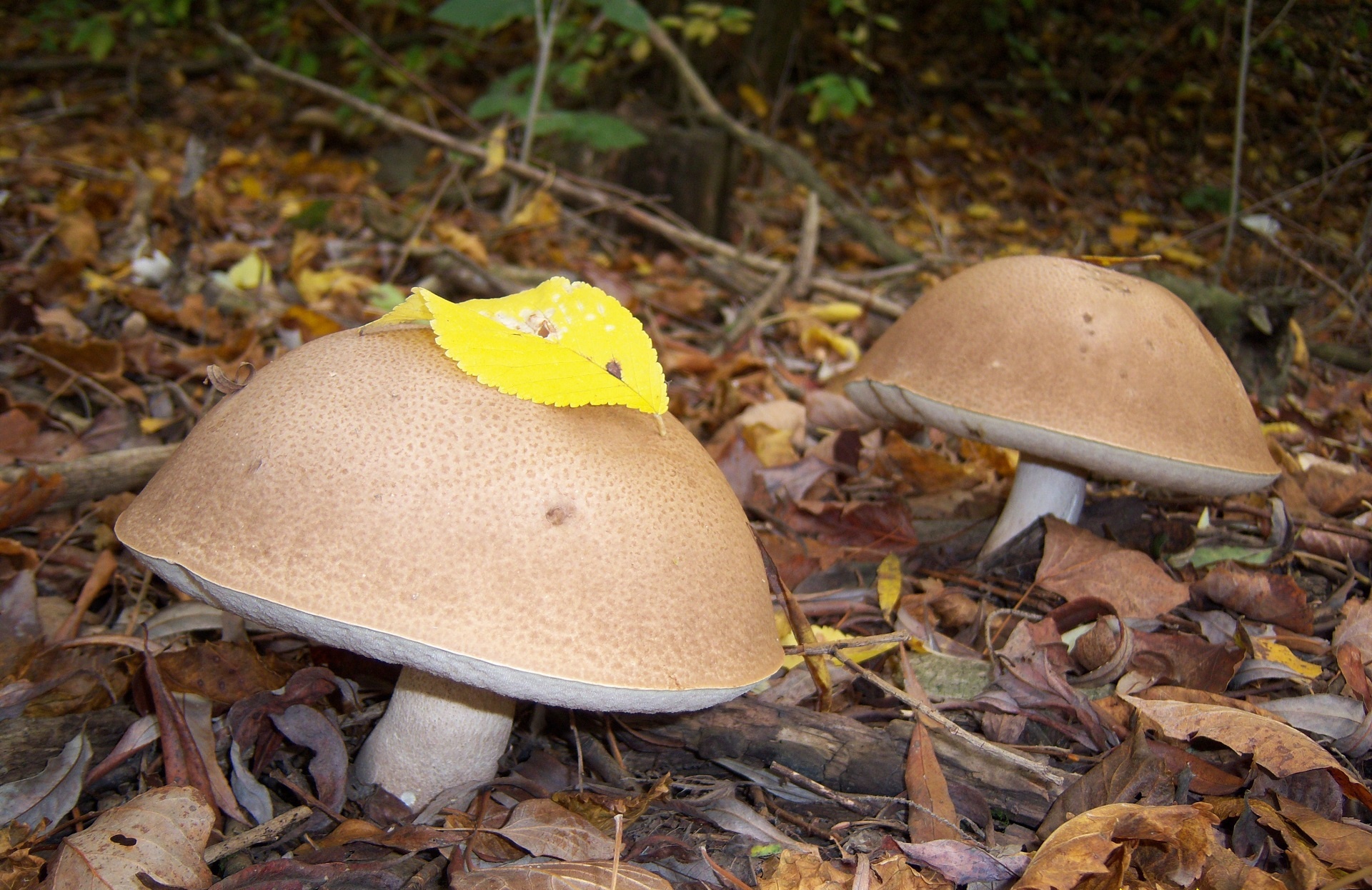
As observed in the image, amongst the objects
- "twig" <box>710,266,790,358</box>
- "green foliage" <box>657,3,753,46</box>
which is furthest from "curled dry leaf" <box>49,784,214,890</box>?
"green foliage" <box>657,3,753,46</box>

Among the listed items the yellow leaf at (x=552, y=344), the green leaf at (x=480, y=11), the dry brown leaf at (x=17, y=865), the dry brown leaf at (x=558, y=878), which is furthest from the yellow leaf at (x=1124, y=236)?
the dry brown leaf at (x=17, y=865)

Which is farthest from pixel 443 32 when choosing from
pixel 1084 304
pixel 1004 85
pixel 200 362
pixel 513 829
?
pixel 513 829

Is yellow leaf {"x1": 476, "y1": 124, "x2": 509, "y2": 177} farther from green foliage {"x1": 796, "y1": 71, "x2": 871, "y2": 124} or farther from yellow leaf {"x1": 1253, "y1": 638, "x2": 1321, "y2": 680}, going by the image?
yellow leaf {"x1": 1253, "y1": 638, "x2": 1321, "y2": 680}

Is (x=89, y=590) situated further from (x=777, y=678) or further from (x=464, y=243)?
(x=464, y=243)

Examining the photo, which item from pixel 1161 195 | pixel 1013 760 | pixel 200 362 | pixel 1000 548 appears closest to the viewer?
pixel 1013 760

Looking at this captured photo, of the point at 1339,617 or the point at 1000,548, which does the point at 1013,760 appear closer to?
the point at 1000,548
